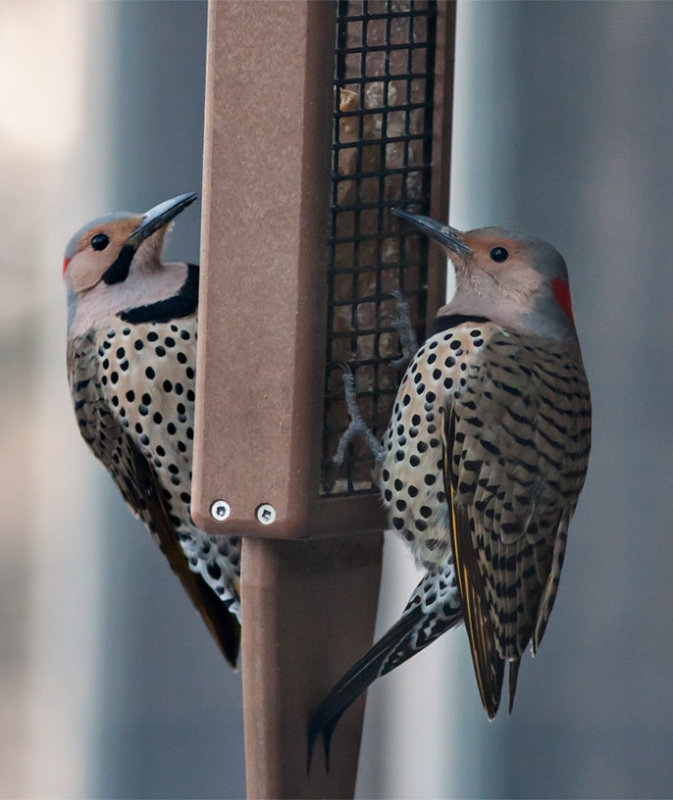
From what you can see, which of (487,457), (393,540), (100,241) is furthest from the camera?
(393,540)

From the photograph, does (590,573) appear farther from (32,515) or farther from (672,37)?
(32,515)

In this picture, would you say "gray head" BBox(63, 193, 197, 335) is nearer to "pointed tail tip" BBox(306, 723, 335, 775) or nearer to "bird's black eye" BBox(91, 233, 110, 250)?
"bird's black eye" BBox(91, 233, 110, 250)

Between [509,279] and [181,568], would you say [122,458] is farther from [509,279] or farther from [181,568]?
[509,279]

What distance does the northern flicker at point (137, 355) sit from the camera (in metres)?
1.78

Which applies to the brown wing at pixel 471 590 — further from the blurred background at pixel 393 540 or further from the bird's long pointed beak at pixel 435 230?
the blurred background at pixel 393 540

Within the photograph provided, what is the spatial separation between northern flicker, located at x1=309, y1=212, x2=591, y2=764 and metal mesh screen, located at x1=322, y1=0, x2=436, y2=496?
8 cm

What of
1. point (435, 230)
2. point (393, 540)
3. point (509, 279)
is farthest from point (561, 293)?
point (393, 540)

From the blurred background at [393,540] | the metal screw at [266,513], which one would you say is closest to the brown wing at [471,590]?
the metal screw at [266,513]

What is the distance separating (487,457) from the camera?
1693mm

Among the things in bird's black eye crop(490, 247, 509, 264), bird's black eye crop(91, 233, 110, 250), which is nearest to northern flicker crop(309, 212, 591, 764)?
bird's black eye crop(490, 247, 509, 264)

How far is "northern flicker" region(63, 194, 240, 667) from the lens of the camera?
5.84 ft

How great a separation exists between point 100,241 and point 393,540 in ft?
4.61

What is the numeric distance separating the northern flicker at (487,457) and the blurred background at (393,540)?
3.00 ft

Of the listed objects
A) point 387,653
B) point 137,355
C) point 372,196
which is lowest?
point 387,653
